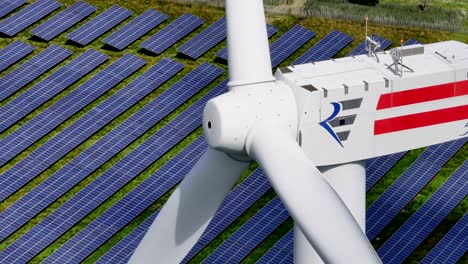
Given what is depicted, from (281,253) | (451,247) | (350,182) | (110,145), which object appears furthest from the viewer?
(110,145)

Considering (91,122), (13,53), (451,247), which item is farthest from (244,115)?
(13,53)

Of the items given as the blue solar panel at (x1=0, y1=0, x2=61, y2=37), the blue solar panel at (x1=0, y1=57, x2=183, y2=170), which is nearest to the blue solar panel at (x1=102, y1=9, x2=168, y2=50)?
the blue solar panel at (x1=0, y1=57, x2=183, y2=170)

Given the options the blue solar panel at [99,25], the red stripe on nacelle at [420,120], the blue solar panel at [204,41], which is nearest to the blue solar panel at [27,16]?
the blue solar panel at [99,25]

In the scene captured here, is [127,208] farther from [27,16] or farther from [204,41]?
[27,16]

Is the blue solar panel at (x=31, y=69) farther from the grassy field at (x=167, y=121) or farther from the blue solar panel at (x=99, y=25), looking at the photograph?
the blue solar panel at (x=99, y=25)

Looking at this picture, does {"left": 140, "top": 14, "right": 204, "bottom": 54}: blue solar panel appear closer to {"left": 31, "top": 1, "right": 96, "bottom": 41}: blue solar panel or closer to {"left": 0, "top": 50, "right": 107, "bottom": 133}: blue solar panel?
{"left": 0, "top": 50, "right": 107, "bottom": 133}: blue solar panel

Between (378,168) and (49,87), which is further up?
(49,87)

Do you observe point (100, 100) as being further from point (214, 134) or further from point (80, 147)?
point (214, 134)
